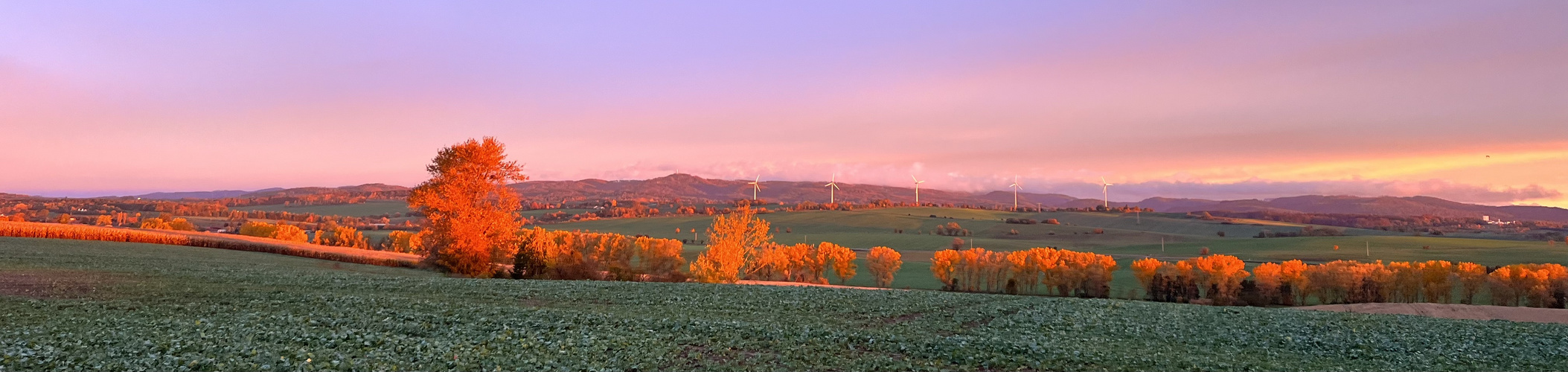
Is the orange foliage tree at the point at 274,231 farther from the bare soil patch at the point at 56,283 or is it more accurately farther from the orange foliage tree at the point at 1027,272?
the orange foliage tree at the point at 1027,272

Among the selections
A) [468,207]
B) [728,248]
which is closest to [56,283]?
[468,207]

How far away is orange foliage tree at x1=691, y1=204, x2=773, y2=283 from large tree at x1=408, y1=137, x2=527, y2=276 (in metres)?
14.7

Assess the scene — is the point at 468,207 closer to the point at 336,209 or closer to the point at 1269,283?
the point at 1269,283

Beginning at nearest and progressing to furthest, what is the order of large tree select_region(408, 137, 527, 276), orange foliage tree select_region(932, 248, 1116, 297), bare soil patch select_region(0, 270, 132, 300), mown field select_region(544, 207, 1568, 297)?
bare soil patch select_region(0, 270, 132, 300) < large tree select_region(408, 137, 527, 276) < orange foliage tree select_region(932, 248, 1116, 297) < mown field select_region(544, 207, 1568, 297)

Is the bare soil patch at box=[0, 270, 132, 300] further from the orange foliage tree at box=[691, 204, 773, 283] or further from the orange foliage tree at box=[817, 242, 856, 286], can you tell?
the orange foliage tree at box=[817, 242, 856, 286]

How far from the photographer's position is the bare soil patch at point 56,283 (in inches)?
902

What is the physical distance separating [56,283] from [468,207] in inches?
1061

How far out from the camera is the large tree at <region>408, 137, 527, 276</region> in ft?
169

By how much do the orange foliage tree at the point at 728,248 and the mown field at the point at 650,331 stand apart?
19684mm

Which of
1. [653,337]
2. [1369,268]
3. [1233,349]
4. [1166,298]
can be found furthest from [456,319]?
[1369,268]

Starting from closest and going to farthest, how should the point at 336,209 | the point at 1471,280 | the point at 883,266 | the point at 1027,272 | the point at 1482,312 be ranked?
1. the point at 1482,312
2. the point at 1471,280
3. the point at 1027,272
4. the point at 883,266
5. the point at 336,209

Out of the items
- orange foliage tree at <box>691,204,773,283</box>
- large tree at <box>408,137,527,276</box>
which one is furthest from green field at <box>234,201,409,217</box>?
orange foliage tree at <box>691,204,773,283</box>

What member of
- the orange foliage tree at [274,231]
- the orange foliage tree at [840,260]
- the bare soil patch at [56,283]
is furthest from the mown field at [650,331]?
the orange foliage tree at [274,231]

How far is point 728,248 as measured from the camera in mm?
54750
